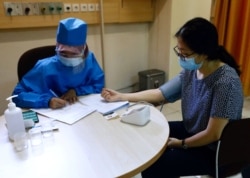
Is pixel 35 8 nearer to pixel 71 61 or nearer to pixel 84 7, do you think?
pixel 84 7

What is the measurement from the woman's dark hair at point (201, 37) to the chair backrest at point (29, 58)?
3.29 ft

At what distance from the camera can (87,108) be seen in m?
1.29

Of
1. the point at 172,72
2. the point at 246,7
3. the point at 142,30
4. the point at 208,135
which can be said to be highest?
A: the point at 246,7

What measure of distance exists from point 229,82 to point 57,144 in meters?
0.83

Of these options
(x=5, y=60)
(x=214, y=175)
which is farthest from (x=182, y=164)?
(x=5, y=60)

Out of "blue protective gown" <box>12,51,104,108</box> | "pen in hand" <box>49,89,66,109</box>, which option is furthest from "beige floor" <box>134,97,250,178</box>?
"pen in hand" <box>49,89,66,109</box>

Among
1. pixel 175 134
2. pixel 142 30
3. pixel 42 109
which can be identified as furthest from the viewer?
pixel 142 30

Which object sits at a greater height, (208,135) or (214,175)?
(208,135)

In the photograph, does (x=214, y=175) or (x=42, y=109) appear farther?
(x=42, y=109)

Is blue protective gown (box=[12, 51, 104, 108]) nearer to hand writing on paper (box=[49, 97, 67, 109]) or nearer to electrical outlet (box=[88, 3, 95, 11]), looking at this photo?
hand writing on paper (box=[49, 97, 67, 109])

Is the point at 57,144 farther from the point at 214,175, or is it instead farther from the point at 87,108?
the point at 214,175

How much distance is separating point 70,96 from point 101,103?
20 centimetres

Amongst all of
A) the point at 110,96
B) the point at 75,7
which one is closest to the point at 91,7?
the point at 75,7

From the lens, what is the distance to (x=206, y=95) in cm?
122
